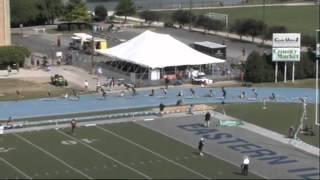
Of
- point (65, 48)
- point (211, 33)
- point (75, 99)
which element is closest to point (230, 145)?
point (75, 99)

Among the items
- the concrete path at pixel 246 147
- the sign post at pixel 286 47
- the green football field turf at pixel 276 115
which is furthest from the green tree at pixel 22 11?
the concrete path at pixel 246 147

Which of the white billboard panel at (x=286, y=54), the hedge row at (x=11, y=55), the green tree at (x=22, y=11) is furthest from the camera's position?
the green tree at (x=22, y=11)

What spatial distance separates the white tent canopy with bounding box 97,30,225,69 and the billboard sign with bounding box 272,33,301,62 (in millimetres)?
6418

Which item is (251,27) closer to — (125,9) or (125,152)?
(125,9)

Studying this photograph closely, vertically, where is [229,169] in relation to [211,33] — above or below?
below

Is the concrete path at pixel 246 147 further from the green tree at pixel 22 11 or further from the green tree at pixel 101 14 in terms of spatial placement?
the green tree at pixel 101 14

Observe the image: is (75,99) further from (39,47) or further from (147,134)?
(39,47)

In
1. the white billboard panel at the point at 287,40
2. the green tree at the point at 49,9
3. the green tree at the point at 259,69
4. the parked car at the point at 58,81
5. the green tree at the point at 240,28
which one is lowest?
the parked car at the point at 58,81

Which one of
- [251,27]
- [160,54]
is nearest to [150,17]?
[251,27]

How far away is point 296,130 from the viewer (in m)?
43.3

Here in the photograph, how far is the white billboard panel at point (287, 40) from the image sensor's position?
58.5 meters

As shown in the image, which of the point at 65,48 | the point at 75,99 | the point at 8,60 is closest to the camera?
the point at 75,99

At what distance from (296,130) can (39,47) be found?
147 feet

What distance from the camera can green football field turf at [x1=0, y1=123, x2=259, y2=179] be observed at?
1398 inches
